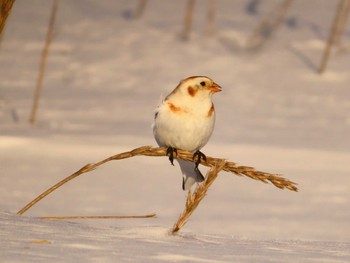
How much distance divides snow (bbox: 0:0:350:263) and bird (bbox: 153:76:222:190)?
Answer: 0.15 meters

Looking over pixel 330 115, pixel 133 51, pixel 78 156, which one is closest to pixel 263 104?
pixel 330 115

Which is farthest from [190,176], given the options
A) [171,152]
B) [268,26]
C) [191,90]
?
[268,26]

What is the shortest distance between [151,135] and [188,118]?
19.4 feet

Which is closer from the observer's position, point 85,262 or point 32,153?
point 85,262

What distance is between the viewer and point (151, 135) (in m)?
9.91

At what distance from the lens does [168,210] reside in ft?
23.6

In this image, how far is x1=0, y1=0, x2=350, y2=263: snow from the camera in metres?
3.49

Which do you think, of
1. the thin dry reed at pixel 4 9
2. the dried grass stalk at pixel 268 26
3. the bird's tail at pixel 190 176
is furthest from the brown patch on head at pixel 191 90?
the dried grass stalk at pixel 268 26

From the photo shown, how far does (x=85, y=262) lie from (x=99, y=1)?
485 inches

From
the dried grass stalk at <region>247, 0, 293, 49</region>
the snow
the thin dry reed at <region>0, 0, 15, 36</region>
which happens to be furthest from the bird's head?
the dried grass stalk at <region>247, 0, 293, 49</region>

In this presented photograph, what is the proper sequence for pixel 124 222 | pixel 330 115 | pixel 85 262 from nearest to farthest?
1. pixel 85 262
2. pixel 124 222
3. pixel 330 115

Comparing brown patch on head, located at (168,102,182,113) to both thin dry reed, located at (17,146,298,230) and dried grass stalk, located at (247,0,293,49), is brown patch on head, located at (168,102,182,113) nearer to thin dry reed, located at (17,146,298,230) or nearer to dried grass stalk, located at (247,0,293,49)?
thin dry reed, located at (17,146,298,230)

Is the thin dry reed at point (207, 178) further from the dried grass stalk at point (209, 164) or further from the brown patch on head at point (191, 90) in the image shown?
the brown patch on head at point (191, 90)

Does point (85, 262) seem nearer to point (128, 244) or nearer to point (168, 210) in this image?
point (128, 244)
